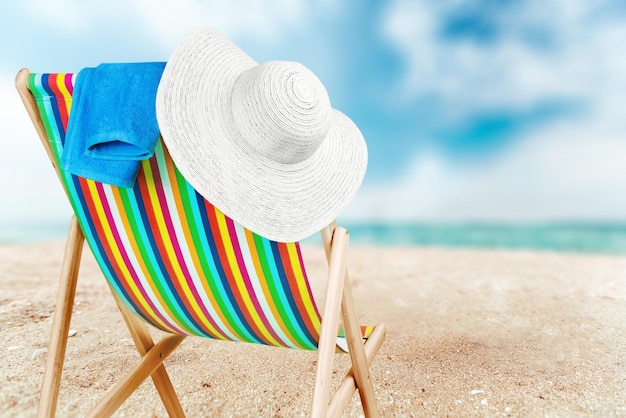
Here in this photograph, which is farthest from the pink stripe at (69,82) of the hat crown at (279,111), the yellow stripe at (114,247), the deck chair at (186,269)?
the hat crown at (279,111)

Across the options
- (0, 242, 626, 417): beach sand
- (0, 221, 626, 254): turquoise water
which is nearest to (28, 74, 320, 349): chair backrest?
(0, 242, 626, 417): beach sand

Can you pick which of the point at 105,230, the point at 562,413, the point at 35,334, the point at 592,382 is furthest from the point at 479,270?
the point at 105,230

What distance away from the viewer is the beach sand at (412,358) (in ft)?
6.96

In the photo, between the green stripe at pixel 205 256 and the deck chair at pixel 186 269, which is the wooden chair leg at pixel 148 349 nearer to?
the deck chair at pixel 186 269

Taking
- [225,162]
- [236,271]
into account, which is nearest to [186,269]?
[236,271]

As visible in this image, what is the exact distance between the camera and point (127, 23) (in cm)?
1284

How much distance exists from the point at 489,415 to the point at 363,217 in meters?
16.3

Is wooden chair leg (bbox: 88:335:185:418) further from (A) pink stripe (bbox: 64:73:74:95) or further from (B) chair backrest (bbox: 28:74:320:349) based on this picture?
(A) pink stripe (bbox: 64:73:74:95)

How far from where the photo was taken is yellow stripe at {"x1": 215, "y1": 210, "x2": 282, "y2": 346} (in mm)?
1197

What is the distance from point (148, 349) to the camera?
1681 millimetres

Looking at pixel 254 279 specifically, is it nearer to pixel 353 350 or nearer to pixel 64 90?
pixel 353 350

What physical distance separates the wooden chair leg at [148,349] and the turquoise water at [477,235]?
11.8 m

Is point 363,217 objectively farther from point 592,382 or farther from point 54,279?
point 592,382

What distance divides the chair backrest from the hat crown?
0.21m
